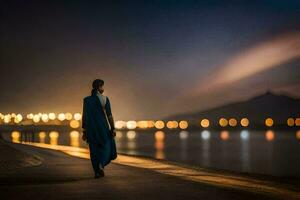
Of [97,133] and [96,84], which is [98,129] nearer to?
[97,133]

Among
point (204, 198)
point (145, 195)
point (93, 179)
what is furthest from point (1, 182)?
point (204, 198)

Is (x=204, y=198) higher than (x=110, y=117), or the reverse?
(x=110, y=117)

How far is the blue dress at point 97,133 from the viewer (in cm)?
1178

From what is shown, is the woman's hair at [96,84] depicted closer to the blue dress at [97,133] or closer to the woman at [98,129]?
the woman at [98,129]

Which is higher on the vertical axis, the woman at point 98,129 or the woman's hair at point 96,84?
the woman's hair at point 96,84

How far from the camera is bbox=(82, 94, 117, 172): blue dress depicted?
38.7 feet

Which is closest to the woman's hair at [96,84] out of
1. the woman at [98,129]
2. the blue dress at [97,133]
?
the woman at [98,129]

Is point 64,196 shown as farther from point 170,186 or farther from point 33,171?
point 33,171

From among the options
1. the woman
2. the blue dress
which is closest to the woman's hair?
the woman

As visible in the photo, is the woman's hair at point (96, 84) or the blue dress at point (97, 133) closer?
the blue dress at point (97, 133)

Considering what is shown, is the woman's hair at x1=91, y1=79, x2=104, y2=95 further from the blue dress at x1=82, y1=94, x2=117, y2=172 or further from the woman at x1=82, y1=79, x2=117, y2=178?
the blue dress at x1=82, y1=94, x2=117, y2=172

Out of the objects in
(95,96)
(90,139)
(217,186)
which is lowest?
(217,186)

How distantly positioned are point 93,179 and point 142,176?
4.50 ft

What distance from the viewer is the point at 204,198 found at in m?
8.56
